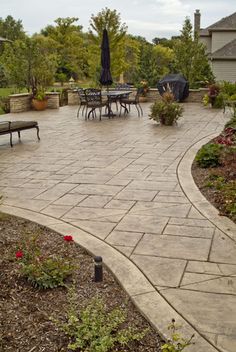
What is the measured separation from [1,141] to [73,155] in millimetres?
2279

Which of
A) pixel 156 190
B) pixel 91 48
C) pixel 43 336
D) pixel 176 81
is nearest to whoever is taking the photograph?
pixel 43 336

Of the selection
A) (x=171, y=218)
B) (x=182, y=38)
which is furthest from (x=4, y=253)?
(x=182, y=38)

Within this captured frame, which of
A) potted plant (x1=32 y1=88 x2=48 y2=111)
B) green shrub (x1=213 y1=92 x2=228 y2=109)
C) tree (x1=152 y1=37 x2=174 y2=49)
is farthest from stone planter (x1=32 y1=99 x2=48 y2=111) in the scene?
tree (x1=152 y1=37 x2=174 y2=49)

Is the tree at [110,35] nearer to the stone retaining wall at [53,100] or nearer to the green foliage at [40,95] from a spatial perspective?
the stone retaining wall at [53,100]

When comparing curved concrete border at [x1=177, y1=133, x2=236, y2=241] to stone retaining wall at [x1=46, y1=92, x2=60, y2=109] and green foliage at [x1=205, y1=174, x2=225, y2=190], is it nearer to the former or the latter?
green foliage at [x1=205, y1=174, x2=225, y2=190]

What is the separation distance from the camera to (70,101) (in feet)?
53.0

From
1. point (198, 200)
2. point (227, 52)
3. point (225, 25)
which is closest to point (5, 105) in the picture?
point (198, 200)

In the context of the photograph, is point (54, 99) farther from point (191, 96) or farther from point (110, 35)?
point (110, 35)

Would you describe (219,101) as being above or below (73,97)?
below

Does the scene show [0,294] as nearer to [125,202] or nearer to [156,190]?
[125,202]

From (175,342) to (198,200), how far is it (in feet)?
8.26

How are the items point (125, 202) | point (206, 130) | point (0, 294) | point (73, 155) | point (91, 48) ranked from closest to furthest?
point (0, 294)
point (125, 202)
point (73, 155)
point (206, 130)
point (91, 48)

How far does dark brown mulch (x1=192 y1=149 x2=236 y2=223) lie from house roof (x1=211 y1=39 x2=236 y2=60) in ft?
64.3

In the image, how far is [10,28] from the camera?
160ft
